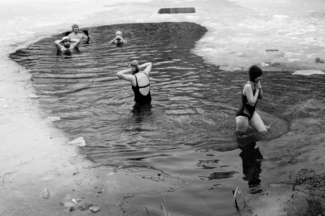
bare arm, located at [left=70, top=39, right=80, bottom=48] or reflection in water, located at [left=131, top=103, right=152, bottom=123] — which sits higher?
bare arm, located at [left=70, top=39, right=80, bottom=48]

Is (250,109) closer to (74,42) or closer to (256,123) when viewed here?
(256,123)

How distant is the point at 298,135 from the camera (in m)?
6.80

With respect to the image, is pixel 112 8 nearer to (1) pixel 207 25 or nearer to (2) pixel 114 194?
(1) pixel 207 25

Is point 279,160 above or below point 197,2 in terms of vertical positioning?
below

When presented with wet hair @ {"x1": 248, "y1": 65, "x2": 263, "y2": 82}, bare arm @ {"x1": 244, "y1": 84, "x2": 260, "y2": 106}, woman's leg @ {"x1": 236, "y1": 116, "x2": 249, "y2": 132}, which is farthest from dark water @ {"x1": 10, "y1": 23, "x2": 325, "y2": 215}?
wet hair @ {"x1": 248, "y1": 65, "x2": 263, "y2": 82}

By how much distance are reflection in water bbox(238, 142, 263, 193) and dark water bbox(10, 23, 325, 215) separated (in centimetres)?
2

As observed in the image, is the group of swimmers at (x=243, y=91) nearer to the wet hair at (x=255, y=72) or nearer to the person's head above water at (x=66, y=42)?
the wet hair at (x=255, y=72)

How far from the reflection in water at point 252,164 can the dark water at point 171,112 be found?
0.05ft

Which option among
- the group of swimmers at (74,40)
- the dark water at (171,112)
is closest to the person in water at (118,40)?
the group of swimmers at (74,40)

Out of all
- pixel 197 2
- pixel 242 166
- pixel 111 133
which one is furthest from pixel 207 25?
pixel 242 166

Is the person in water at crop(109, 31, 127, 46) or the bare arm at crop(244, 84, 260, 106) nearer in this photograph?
the bare arm at crop(244, 84, 260, 106)

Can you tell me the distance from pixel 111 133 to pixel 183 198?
2.81 metres

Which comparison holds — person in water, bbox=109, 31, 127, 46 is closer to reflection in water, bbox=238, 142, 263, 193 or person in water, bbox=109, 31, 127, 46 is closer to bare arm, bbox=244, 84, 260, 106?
bare arm, bbox=244, 84, 260, 106

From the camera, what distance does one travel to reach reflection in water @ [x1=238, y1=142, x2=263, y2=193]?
530 centimetres
